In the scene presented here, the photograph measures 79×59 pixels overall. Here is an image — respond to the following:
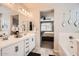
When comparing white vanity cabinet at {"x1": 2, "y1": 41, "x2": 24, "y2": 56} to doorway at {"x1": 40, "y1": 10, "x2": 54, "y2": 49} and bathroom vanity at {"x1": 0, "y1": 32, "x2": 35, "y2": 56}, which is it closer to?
bathroom vanity at {"x1": 0, "y1": 32, "x2": 35, "y2": 56}

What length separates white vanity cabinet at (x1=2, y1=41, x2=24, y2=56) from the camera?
4.24ft

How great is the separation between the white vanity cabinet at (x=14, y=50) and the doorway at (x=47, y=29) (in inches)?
11.9

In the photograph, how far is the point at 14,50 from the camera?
138 cm

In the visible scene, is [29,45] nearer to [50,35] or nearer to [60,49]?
[50,35]

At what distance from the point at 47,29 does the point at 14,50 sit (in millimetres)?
552

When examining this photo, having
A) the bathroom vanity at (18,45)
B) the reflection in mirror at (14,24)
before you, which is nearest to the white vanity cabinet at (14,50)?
the bathroom vanity at (18,45)

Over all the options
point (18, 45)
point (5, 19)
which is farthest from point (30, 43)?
point (5, 19)

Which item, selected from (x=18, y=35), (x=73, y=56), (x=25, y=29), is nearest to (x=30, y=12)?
(x=25, y=29)

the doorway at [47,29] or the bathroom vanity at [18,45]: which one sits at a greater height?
the doorway at [47,29]

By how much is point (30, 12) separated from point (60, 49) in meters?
0.69

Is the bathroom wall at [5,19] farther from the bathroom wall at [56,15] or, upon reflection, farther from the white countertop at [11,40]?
the bathroom wall at [56,15]

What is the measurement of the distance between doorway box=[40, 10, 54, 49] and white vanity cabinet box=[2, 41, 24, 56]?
0.30 metres

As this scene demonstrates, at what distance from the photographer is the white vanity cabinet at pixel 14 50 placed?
1292 mm

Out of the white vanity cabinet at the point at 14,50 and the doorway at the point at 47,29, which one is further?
the doorway at the point at 47,29
